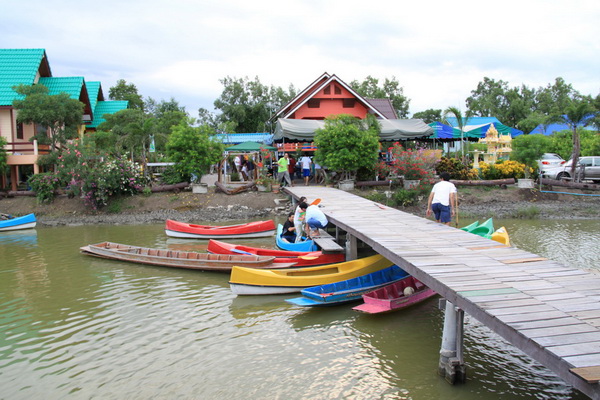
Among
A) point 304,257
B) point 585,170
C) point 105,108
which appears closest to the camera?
point 304,257

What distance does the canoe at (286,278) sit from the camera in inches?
373

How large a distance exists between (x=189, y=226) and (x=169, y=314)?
710 cm

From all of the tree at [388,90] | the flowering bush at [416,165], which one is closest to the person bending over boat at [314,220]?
the flowering bush at [416,165]

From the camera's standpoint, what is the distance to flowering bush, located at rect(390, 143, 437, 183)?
2181 cm

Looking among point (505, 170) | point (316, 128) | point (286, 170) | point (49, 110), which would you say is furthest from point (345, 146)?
point (49, 110)

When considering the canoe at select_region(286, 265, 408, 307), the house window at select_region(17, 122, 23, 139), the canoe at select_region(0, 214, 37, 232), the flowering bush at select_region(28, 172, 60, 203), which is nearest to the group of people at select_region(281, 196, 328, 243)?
the canoe at select_region(286, 265, 408, 307)

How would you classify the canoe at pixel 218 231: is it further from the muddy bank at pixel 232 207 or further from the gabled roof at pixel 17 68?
the gabled roof at pixel 17 68

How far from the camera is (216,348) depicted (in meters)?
7.53

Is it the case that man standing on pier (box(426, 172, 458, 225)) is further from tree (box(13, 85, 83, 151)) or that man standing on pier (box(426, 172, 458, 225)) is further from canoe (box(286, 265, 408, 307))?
tree (box(13, 85, 83, 151))

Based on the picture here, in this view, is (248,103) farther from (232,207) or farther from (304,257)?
(304,257)

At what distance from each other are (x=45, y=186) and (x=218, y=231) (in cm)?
1137

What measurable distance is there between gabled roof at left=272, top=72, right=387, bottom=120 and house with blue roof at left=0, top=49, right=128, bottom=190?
38.3ft

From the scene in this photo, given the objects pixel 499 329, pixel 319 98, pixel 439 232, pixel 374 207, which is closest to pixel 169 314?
pixel 439 232

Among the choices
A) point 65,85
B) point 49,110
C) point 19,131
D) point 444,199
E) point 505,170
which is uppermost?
point 65,85
